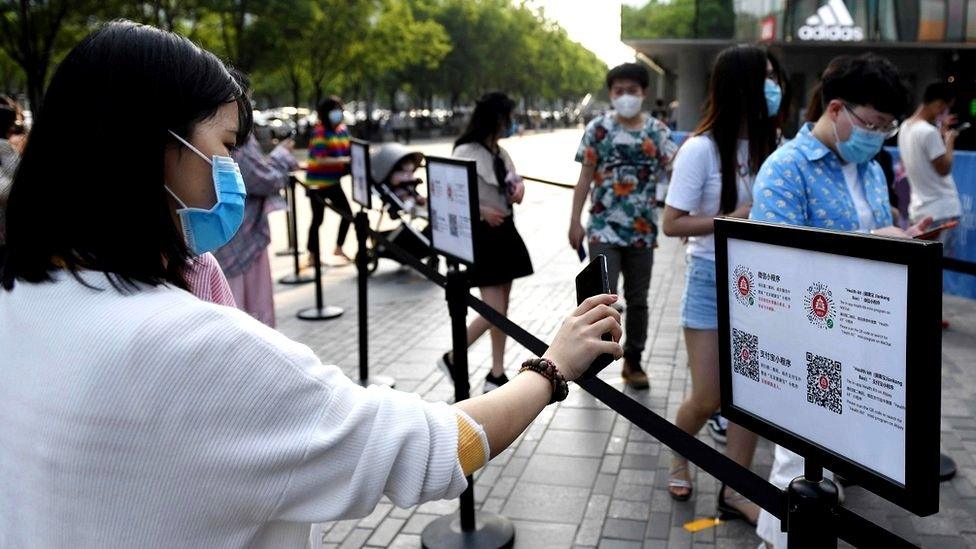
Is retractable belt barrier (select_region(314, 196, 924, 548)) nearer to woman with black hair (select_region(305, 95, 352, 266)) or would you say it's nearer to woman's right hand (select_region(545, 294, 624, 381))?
woman's right hand (select_region(545, 294, 624, 381))

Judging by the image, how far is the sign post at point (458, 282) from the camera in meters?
3.53

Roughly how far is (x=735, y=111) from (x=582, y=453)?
1.89m

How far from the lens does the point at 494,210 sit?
5.69 meters

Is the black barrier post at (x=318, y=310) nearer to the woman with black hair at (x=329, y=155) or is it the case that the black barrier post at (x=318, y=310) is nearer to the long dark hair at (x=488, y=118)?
the woman with black hair at (x=329, y=155)

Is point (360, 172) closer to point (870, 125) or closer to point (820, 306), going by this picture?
point (870, 125)

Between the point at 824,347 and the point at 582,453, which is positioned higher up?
the point at 824,347

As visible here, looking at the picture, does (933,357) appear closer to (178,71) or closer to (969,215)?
(178,71)

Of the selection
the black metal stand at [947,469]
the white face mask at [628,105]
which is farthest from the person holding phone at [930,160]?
the black metal stand at [947,469]

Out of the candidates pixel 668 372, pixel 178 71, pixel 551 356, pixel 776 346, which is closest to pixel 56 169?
pixel 178 71

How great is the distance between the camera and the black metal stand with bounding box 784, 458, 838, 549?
5.29ft

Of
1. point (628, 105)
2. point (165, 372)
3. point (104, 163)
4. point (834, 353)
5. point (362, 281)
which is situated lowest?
point (362, 281)

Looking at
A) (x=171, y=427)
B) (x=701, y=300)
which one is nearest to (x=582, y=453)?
(x=701, y=300)

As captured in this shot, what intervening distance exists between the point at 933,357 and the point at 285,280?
8556 millimetres

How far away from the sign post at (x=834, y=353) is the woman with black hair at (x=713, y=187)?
5.64 ft
